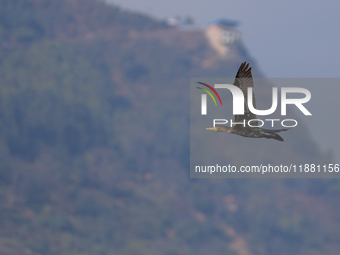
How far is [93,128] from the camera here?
9688 cm

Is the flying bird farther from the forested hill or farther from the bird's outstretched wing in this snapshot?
the forested hill

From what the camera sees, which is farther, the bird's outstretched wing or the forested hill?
the forested hill

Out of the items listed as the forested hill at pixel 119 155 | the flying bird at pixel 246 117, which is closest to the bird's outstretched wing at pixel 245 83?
the flying bird at pixel 246 117

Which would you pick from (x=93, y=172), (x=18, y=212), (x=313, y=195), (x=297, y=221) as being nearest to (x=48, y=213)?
(x=18, y=212)

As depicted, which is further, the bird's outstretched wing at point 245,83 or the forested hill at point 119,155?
the forested hill at point 119,155

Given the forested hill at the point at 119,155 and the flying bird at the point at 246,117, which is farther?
the forested hill at the point at 119,155

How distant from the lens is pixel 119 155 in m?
95.5

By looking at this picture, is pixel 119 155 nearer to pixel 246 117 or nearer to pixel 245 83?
pixel 246 117

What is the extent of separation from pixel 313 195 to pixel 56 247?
45.3 m

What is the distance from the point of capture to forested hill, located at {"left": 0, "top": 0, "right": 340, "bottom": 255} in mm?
76250

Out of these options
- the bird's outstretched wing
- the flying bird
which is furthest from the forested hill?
the bird's outstretched wing

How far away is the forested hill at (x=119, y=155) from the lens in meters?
76.2

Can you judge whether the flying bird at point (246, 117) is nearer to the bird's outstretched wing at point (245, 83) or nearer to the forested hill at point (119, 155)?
the bird's outstretched wing at point (245, 83)

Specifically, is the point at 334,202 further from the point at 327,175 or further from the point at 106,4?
the point at 106,4
